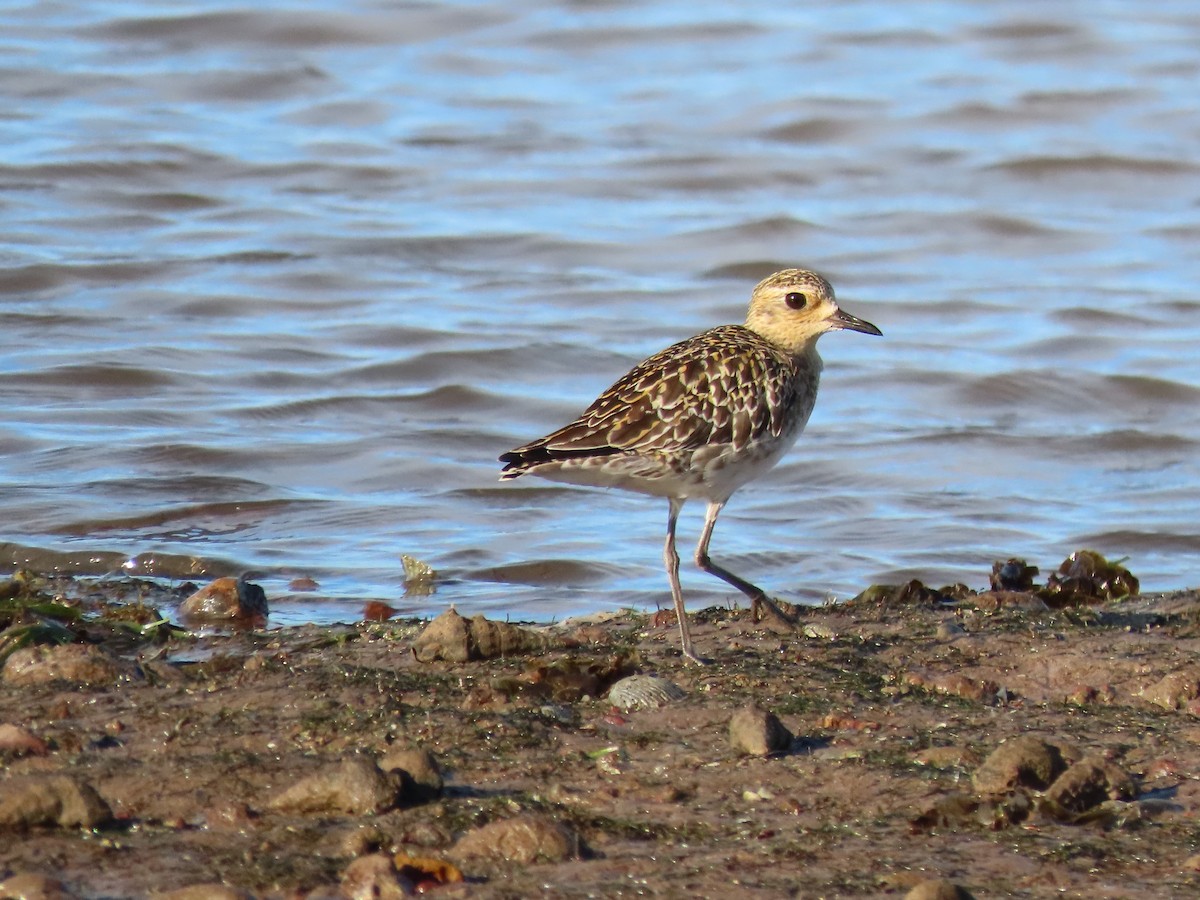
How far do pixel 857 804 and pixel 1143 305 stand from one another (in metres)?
11.0

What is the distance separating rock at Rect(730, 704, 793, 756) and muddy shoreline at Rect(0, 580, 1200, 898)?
2 cm

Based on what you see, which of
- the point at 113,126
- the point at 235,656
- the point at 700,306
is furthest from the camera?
the point at 113,126

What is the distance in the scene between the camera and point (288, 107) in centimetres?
1881

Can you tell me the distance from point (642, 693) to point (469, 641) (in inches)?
27.6

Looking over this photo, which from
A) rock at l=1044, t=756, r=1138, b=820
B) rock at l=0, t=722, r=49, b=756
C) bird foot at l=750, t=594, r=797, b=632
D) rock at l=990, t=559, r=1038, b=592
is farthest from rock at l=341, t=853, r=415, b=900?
rock at l=990, t=559, r=1038, b=592

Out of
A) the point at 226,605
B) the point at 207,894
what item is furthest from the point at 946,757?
the point at 226,605

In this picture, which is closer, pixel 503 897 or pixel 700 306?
pixel 503 897

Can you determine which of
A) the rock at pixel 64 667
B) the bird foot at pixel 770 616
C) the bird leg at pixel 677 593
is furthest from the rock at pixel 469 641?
the bird foot at pixel 770 616

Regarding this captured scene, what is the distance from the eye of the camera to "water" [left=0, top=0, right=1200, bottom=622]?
9.54 meters

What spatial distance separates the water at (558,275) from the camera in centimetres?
954

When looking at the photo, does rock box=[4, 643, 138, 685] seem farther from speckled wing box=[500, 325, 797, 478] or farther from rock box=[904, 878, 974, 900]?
rock box=[904, 878, 974, 900]

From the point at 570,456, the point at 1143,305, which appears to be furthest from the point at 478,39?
the point at 570,456

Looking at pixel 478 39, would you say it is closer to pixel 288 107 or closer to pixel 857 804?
pixel 288 107

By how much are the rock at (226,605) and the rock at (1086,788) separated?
342cm
